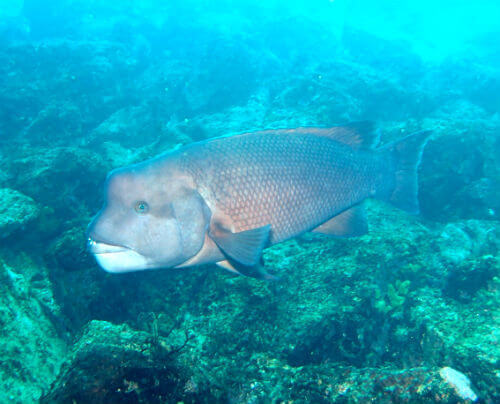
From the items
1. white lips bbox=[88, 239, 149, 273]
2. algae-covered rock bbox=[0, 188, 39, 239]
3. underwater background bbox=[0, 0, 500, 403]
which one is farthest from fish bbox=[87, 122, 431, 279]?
algae-covered rock bbox=[0, 188, 39, 239]

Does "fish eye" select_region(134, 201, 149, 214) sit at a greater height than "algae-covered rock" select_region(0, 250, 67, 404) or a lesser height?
greater

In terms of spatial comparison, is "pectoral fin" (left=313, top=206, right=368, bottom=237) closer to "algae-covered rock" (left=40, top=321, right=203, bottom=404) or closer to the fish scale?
the fish scale

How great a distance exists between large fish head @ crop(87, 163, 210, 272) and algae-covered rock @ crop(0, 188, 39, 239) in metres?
3.13

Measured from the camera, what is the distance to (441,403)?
1886mm

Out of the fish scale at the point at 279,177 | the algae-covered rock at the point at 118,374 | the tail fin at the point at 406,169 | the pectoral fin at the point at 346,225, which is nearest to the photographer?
the algae-covered rock at the point at 118,374

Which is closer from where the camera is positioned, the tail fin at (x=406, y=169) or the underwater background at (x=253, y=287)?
the underwater background at (x=253, y=287)

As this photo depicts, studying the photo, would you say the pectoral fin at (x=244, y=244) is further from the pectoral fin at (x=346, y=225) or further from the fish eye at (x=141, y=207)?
the pectoral fin at (x=346, y=225)

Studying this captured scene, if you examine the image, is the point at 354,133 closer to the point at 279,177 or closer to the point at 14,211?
the point at 279,177

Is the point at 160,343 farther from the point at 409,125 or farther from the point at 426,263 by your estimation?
the point at 409,125

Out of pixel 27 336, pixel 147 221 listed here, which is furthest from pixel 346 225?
pixel 27 336

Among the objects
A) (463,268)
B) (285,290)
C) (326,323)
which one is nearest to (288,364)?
(326,323)

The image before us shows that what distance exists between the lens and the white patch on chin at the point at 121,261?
7.59 feet

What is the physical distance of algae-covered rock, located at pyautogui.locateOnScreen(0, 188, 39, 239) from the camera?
14.4 feet

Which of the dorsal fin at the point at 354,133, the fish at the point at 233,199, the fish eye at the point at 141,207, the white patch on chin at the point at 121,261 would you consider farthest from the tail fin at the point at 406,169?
the white patch on chin at the point at 121,261
